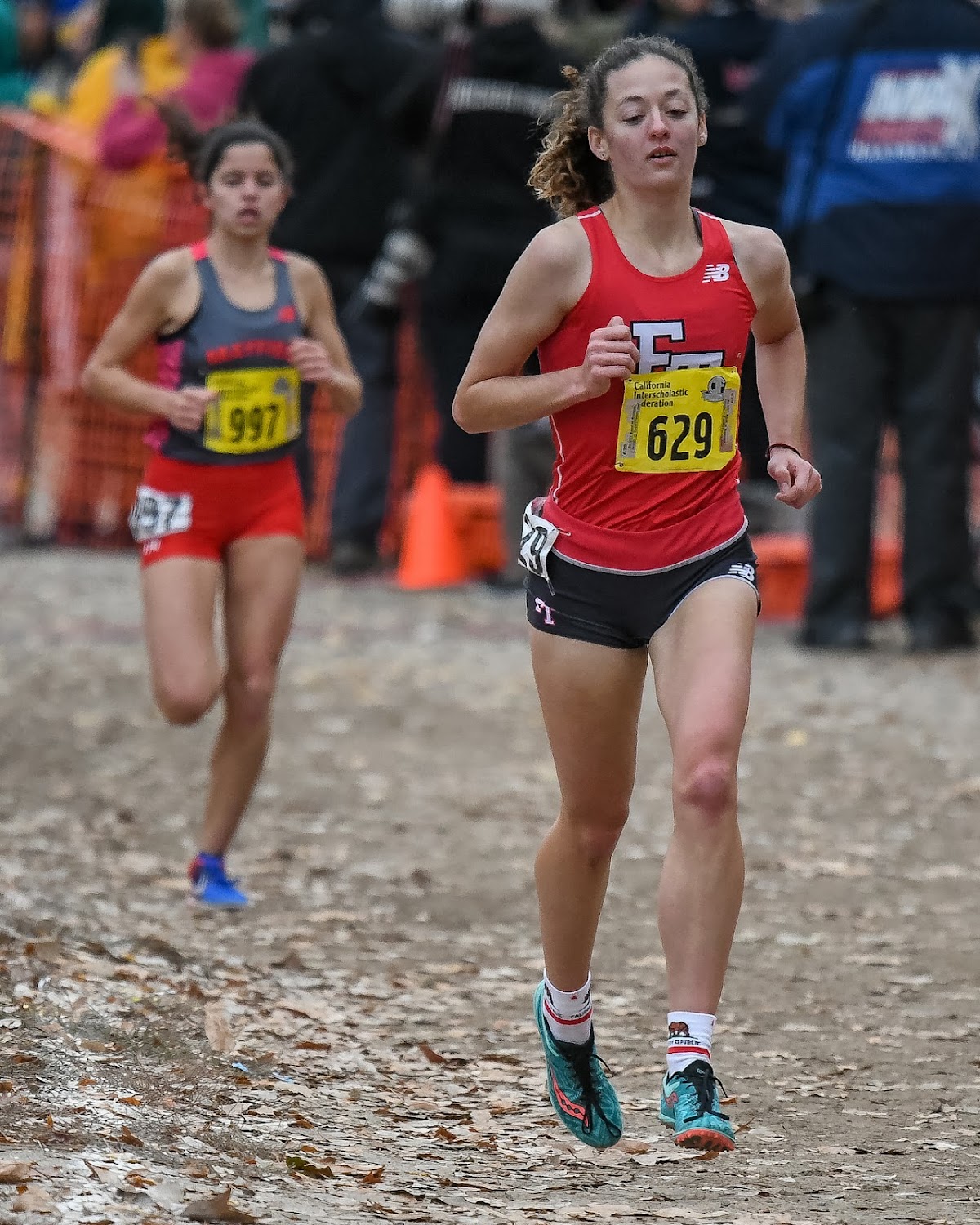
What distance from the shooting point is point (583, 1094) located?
15.0 ft

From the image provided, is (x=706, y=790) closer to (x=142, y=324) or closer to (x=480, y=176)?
(x=142, y=324)

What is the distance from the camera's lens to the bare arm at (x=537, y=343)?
4.21m

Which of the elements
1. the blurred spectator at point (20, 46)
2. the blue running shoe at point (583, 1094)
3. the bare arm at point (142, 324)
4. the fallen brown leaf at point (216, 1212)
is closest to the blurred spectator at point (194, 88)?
the blurred spectator at point (20, 46)

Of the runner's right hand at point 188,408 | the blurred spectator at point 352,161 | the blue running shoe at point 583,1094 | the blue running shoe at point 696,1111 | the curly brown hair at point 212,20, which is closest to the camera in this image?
the blue running shoe at point 696,1111

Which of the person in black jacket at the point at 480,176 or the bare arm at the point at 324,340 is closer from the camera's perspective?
the bare arm at the point at 324,340

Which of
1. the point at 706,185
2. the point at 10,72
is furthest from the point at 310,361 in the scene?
the point at 10,72

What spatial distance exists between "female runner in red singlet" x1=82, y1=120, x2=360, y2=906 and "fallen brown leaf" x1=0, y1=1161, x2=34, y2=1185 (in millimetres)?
2660

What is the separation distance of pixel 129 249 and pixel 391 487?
2.12 metres

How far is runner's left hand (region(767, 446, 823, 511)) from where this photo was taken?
4461mm

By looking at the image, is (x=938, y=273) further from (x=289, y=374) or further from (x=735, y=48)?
(x=289, y=374)

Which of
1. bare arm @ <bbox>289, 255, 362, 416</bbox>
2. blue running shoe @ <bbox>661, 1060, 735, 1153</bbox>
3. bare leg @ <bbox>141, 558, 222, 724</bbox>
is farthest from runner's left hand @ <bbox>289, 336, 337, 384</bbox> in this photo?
blue running shoe @ <bbox>661, 1060, 735, 1153</bbox>

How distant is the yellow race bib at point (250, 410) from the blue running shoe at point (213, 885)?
1.24m

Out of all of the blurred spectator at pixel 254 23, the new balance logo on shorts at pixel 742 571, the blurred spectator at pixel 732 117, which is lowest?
the new balance logo on shorts at pixel 742 571

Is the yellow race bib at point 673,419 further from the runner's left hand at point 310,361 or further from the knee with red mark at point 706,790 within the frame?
the runner's left hand at point 310,361
